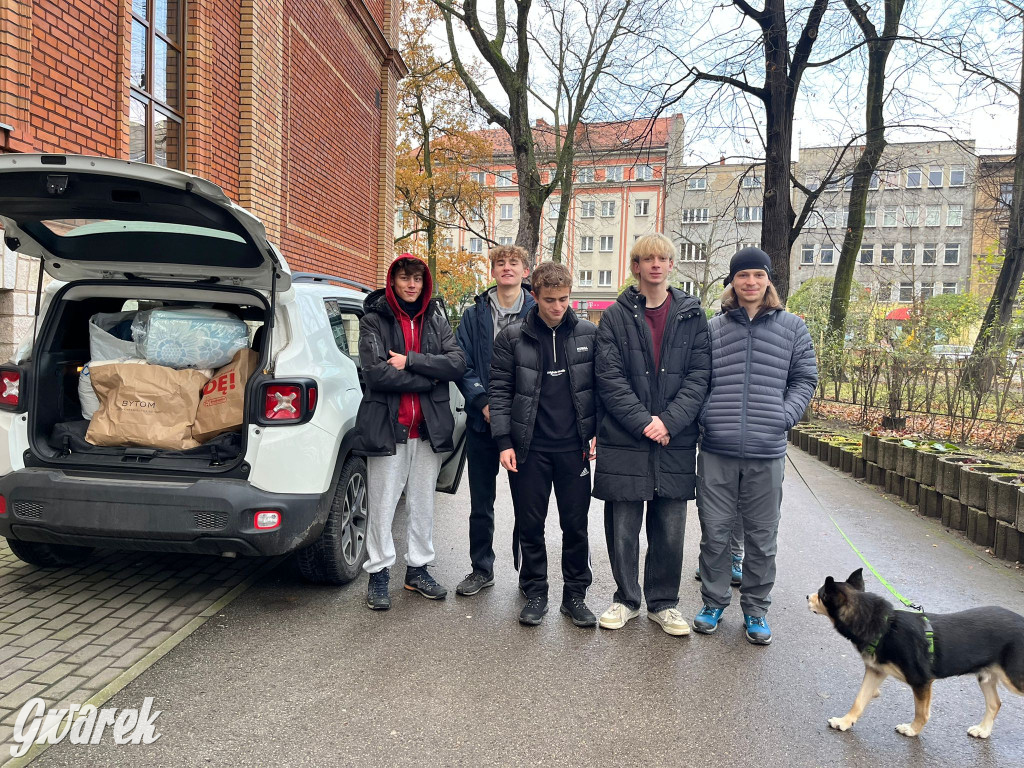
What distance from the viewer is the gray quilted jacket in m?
4.07

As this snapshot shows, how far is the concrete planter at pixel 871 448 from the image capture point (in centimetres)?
873

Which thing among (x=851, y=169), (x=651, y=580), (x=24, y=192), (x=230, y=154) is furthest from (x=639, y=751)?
(x=851, y=169)

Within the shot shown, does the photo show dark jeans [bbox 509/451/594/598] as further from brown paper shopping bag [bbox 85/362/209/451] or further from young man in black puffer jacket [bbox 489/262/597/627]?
brown paper shopping bag [bbox 85/362/209/451]

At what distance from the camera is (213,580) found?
15.5 ft

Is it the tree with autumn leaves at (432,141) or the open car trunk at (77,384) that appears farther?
the tree with autumn leaves at (432,141)

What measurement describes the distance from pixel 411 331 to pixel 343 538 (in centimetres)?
136

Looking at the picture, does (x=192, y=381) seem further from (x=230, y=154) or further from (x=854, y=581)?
(x=230, y=154)

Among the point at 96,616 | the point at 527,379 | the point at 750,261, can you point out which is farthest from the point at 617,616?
the point at 96,616

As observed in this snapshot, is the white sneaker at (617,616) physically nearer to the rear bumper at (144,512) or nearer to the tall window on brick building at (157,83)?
the rear bumper at (144,512)

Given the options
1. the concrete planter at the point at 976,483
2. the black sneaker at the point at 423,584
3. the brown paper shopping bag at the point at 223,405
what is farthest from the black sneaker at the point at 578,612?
the concrete planter at the point at 976,483

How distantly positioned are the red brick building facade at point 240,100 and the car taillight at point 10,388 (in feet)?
9.08

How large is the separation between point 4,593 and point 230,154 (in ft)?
25.1

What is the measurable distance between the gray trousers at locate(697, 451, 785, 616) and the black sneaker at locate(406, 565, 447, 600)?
5.12 feet

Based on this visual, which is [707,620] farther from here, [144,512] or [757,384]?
[144,512]
